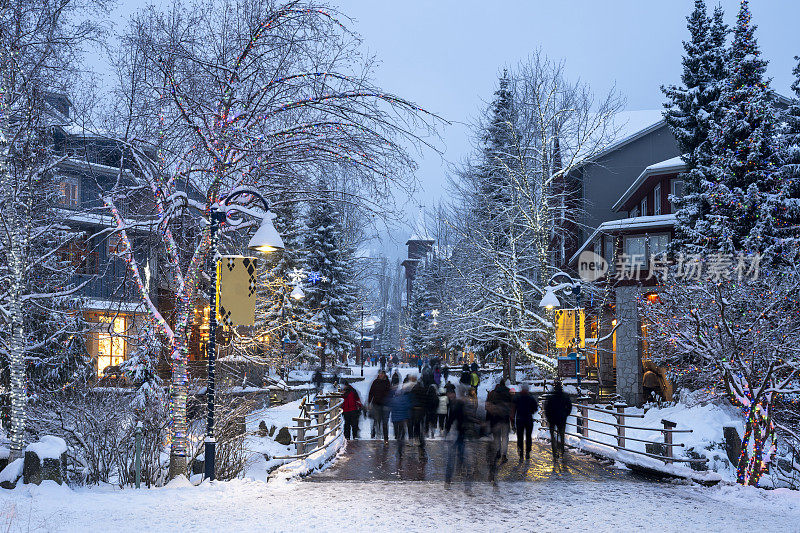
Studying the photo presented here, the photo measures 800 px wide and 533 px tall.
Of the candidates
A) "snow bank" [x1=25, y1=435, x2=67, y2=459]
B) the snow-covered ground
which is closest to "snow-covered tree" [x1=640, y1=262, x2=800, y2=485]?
the snow-covered ground

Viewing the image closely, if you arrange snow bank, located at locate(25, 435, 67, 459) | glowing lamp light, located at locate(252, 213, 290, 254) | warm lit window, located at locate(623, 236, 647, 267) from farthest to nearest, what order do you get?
warm lit window, located at locate(623, 236, 647, 267) → glowing lamp light, located at locate(252, 213, 290, 254) → snow bank, located at locate(25, 435, 67, 459)

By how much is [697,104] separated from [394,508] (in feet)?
78.7

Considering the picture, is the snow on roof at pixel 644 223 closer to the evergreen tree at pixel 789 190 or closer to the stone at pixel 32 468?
the evergreen tree at pixel 789 190

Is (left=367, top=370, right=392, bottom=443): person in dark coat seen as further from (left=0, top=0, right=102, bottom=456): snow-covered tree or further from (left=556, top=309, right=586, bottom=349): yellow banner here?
(left=0, top=0, right=102, bottom=456): snow-covered tree

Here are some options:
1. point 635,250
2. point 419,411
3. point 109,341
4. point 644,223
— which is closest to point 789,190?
point 644,223

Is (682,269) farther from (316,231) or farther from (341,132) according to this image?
(316,231)

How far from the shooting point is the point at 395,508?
33.6 ft

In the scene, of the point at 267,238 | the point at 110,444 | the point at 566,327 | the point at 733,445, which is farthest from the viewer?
the point at 566,327

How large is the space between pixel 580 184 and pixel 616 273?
9.39m

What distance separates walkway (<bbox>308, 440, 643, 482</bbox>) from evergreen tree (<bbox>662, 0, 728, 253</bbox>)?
13211 mm

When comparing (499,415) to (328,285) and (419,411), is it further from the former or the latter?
(328,285)

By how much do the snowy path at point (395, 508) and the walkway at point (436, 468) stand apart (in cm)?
102

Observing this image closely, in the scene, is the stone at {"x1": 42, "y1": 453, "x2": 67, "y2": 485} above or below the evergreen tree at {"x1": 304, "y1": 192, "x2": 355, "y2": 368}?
below

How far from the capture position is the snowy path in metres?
9.03
